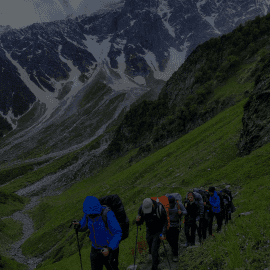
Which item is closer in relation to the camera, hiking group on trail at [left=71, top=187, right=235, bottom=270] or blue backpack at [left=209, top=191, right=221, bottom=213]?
hiking group on trail at [left=71, top=187, right=235, bottom=270]

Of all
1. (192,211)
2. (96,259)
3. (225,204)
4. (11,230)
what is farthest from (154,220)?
(11,230)

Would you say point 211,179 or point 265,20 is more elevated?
point 265,20

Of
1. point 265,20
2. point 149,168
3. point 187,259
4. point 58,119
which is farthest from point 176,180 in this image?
point 58,119

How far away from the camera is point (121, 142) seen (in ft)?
261

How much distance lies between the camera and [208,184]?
2033 cm

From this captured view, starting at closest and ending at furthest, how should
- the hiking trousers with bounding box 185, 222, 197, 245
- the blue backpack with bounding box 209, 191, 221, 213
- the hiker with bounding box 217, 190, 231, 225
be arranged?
the hiking trousers with bounding box 185, 222, 197, 245, the blue backpack with bounding box 209, 191, 221, 213, the hiker with bounding box 217, 190, 231, 225

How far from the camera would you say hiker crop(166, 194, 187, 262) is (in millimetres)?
8908

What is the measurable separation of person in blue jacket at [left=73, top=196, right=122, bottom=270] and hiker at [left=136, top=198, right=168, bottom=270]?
167cm

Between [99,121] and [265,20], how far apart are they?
14340 centimetres

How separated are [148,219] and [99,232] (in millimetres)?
2299

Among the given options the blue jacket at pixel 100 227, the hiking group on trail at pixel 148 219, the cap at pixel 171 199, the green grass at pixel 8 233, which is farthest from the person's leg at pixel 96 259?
the green grass at pixel 8 233

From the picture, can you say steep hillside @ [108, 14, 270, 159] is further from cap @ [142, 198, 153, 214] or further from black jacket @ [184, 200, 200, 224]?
cap @ [142, 198, 153, 214]

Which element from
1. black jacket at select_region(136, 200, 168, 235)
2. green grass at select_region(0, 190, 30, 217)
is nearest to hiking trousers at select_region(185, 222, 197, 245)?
black jacket at select_region(136, 200, 168, 235)

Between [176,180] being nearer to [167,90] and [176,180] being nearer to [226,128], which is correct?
[226,128]
